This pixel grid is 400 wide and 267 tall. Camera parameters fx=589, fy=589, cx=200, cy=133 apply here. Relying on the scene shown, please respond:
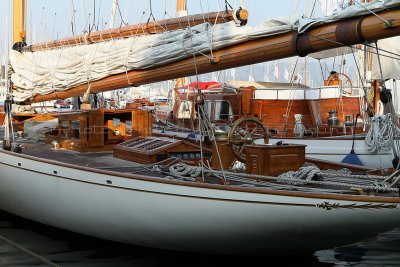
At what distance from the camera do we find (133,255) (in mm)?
8344

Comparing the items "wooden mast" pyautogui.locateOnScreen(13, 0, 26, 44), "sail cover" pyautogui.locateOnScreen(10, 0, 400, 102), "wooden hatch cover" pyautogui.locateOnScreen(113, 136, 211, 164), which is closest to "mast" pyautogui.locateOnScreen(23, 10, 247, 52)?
"sail cover" pyautogui.locateOnScreen(10, 0, 400, 102)

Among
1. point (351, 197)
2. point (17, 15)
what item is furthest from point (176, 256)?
point (17, 15)

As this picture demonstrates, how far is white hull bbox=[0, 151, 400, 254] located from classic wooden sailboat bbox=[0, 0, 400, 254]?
1 cm

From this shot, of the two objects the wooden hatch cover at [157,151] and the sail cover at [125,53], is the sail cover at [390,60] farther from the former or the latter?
the sail cover at [125,53]

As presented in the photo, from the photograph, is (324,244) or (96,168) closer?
(324,244)

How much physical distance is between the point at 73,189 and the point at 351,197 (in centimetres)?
404

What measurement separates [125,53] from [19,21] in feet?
18.2

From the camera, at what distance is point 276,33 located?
710 centimetres

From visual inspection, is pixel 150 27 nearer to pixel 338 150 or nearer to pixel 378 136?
pixel 378 136

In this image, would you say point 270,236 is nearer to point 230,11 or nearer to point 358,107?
point 230,11

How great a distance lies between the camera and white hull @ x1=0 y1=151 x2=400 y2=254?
21.1ft

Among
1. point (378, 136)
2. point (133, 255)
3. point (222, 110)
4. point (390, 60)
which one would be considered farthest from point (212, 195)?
point (222, 110)

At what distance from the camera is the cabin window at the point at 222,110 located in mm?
16922

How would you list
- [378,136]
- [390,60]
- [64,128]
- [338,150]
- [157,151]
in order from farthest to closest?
[338,150] → [390,60] → [378,136] → [64,128] → [157,151]
